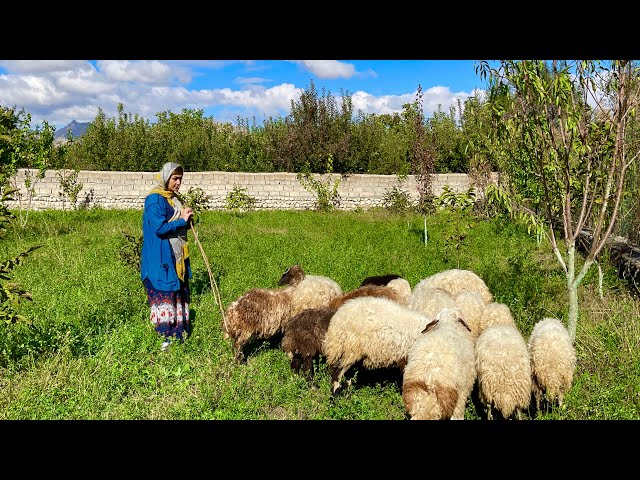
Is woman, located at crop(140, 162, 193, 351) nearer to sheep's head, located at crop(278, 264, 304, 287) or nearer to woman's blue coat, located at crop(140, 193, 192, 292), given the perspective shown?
woman's blue coat, located at crop(140, 193, 192, 292)

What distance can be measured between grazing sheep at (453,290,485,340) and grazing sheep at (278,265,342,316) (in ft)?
5.09

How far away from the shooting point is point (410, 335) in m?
5.12

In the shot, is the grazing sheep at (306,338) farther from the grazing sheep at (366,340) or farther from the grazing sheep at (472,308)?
the grazing sheep at (472,308)

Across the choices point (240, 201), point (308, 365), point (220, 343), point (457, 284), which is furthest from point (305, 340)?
point (240, 201)

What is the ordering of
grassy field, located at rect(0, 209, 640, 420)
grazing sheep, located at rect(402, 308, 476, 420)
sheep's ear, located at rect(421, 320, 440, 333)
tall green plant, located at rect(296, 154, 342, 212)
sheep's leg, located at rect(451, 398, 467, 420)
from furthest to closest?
tall green plant, located at rect(296, 154, 342, 212) < sheep's ear, located at rect(421, 320, 440, 333) < grassy field, located at rect(0, 209, 640, 420) < sheep's leg, located at rect(451, 398, 467, 420) < grazing sheep, located at rect(402, 308, 476, 420)

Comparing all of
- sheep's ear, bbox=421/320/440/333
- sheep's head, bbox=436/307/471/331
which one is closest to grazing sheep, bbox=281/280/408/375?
sheep's ear, bbox=421/320/440/333

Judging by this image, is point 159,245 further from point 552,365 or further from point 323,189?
point 323,189

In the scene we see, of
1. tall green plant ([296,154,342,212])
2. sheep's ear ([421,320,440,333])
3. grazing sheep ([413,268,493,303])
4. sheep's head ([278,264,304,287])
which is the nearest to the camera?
sheep's ear ([421,320,440,333])

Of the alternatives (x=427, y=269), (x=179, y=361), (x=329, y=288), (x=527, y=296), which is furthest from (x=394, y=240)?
(x=179, y=361)

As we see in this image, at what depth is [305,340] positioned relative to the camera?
5.39 meters

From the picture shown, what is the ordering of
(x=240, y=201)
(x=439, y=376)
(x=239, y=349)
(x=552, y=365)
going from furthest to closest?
1. (x=240, y=201)
2. (x=239, y=349)
3. (x=552, y=365)
4. (x=439, y=376)

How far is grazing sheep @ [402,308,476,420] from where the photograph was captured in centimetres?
408

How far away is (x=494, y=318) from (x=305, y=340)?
220cm

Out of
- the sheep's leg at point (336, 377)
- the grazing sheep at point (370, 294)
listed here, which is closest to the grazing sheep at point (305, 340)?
the sheep's leg at point (336, 377)
